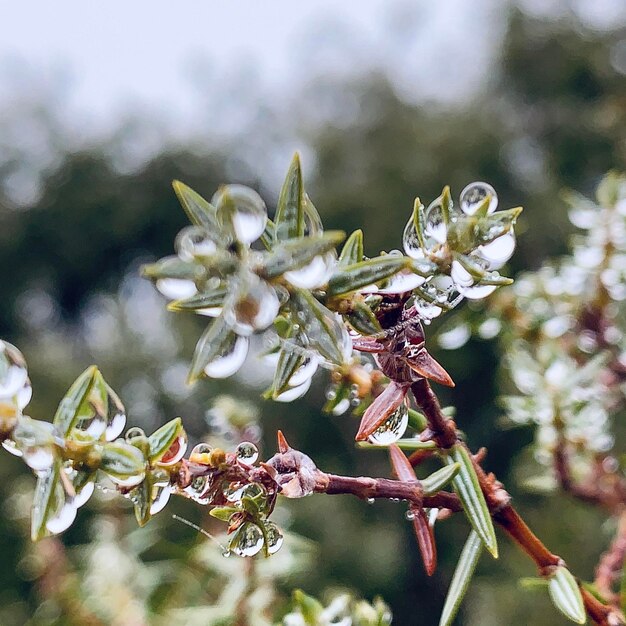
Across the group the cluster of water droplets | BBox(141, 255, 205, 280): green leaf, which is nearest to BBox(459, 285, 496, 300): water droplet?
the cluster of water droplets

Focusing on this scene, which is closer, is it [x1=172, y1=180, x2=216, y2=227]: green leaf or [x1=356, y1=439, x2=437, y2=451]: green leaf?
[x1=172, y1=180, x2=216, y2=227]: green leaf

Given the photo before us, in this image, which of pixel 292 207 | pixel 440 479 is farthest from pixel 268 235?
pixel 440 479

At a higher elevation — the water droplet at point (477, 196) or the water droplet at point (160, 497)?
the water droplet at point (477, 196)

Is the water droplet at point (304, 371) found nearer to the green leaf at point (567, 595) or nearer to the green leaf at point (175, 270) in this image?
the green leaf at point (175, 270)

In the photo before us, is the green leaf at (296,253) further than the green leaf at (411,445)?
No

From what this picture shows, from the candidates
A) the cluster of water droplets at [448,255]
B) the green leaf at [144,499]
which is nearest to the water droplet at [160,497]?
the green leaf at [144,499]

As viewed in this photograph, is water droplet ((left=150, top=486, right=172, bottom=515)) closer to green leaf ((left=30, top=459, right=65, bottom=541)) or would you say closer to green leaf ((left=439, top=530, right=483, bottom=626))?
green leaf ((left=30, top=459, right=65, bottom=541))

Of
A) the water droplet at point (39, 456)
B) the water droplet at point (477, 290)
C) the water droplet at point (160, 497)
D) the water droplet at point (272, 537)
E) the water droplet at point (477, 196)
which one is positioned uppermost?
the water droplet at point (477, 196)
